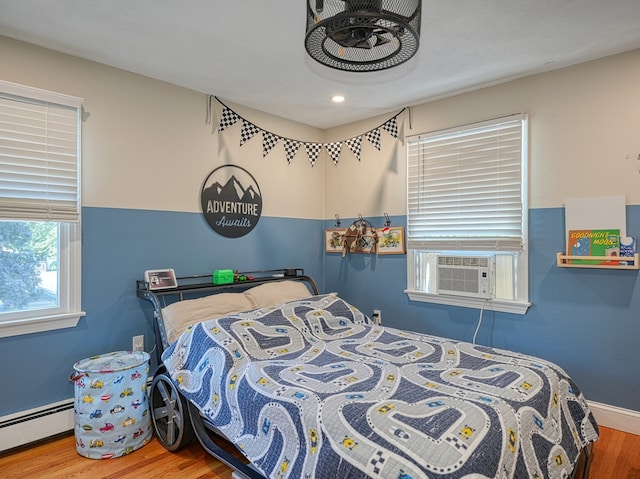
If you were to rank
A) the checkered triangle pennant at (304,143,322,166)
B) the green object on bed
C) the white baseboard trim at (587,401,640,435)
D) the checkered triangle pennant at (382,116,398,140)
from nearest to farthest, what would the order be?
the white baseboard trim at (587,401,640,435), the green object on bed, the checkered triangle pennant at (382,116,398,140), the checkered triangle pennant at (304,143,322,166)

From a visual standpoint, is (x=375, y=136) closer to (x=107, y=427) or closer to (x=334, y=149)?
(x=334, y=149)

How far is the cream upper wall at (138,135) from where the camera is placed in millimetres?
2525

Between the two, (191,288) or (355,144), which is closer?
(191,288)

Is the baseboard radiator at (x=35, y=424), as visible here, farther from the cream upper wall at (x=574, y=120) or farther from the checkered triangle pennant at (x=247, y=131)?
the cream upper wall at (x=574, y=120)

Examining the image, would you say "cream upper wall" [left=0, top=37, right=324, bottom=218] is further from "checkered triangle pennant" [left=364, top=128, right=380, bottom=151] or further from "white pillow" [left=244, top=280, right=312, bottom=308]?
"checkered triangle pennant" [left=364, top=128, right=380, bottom=151]

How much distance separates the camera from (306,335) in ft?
8.64

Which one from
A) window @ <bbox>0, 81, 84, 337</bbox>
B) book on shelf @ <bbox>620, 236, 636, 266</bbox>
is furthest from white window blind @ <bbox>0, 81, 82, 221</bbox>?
book on shelf @ <bbox>620, 236, 636, 266</bbox>

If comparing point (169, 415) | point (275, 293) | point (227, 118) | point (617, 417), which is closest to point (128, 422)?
point (169, 415)

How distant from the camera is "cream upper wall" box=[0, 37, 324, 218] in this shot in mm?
2525

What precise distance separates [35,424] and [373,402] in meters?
2.20

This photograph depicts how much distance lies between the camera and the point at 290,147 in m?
3.85

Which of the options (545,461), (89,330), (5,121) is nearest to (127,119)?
(5,121)

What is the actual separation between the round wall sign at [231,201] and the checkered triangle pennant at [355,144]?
99cm

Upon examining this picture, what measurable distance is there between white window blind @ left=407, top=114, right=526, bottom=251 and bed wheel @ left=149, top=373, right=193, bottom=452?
2.25 metres
